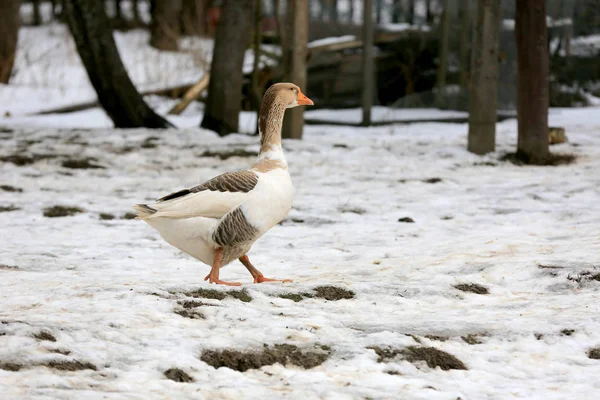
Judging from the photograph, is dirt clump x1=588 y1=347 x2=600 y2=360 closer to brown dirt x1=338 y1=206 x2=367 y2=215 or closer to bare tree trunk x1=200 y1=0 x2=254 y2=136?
brown dirt x1=338 y1=206 x2=367 y2=215

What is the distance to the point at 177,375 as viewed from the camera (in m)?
3.47

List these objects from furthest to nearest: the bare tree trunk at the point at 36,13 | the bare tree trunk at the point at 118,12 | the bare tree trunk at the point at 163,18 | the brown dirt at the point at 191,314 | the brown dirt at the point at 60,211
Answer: the bare tree trunk at the point at 36,13, the bare tree trunk at the point at 118,12, the bare tree trunk at the point at 163,18, the brown dirt at the point at 60,211, the brown dirt at the point at 191,314

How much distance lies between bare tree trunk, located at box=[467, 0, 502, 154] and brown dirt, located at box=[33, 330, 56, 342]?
290 inches

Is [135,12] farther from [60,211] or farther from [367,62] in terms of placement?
[60,211]

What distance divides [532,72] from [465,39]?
4.01 m

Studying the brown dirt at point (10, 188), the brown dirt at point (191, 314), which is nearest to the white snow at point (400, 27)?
the brown dirt at point (10, 188)

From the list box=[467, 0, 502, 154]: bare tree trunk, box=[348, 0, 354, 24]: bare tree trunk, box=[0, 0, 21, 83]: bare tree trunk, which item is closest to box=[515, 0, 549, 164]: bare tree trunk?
box=[467, 0, 502, 154]: bare tree trunk

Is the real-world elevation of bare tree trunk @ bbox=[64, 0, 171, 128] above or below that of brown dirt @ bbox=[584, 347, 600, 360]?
above

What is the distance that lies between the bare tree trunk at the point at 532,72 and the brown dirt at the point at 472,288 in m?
4.92

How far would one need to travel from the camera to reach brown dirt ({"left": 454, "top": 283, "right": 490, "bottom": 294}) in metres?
4.98

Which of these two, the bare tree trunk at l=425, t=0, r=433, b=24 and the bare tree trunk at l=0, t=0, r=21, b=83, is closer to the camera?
the bare tree trunk at l=425, t=0, r=433, b=24

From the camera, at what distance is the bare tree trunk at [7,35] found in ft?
58.7

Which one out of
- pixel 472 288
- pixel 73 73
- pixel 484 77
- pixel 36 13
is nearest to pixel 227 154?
pixel 484 77

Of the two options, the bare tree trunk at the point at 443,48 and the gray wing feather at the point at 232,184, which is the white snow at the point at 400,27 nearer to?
the bare tree trunk at the point at 443,48
